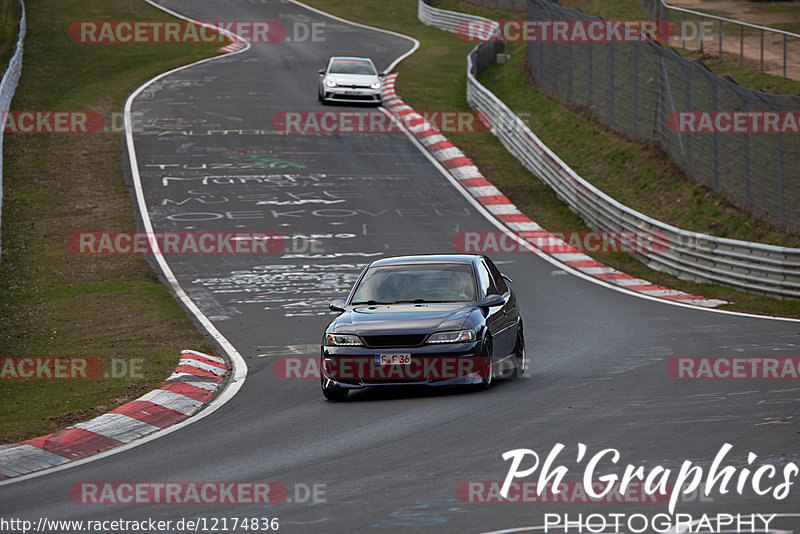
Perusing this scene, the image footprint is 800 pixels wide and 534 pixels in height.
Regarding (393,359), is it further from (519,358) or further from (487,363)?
(519,358)

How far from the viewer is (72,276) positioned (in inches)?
923

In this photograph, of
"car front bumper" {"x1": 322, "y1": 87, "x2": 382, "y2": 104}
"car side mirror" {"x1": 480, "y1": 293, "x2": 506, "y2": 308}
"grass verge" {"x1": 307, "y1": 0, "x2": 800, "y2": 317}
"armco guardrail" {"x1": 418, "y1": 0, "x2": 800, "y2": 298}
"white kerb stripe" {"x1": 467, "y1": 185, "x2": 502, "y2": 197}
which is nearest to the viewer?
"car side mirror" {"x1": 480, "y1": 293, "x2": 506, "y2": 308}

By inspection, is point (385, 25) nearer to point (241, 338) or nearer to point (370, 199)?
point (370, 199)

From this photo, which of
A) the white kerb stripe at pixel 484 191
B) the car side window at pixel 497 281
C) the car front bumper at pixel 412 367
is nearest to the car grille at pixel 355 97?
the white kerb stripe at pixel 484 191

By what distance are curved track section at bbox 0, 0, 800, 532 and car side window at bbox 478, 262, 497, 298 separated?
110 cm

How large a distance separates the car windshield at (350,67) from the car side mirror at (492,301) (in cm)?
2890

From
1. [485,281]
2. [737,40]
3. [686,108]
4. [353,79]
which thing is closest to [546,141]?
[737,40]

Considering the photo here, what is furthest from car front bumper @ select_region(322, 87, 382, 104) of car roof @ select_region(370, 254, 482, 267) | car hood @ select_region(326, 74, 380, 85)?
car roof @ select_region(370, 254, 482, 267)

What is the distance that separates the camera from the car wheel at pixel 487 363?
12.3 metres

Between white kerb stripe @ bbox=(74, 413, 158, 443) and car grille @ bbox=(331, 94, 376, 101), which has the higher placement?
car grille @ bbox=(331, 94, 376, 101)

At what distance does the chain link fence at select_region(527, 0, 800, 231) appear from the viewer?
22109 millimetres

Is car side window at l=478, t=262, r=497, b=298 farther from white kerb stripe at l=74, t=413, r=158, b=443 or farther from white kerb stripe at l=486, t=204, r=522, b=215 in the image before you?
white kerb stripe at l=486, t=204, r=522, b=215

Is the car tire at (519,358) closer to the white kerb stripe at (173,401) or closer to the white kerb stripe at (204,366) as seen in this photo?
the white kerb stripe at (173,401)

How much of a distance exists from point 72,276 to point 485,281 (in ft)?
40.9
